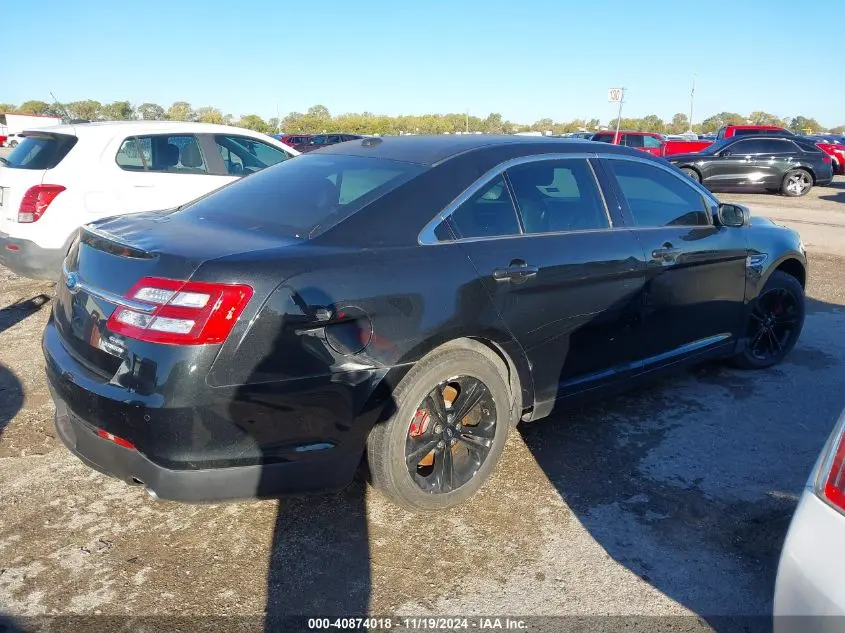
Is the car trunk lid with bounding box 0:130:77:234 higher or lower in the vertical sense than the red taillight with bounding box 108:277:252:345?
higher

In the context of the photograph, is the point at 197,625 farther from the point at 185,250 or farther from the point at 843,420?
the point at 843,420

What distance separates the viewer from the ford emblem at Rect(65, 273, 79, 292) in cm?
281

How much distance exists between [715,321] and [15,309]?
19.3ft

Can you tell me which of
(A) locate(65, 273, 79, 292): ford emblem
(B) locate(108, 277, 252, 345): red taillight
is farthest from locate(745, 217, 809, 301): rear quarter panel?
(A) locate(65, 273, 79, 292): ford emblem

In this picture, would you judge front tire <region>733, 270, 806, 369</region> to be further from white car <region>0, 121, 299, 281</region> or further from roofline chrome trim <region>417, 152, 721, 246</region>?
white car <region>0, 121, 299, 281</region>

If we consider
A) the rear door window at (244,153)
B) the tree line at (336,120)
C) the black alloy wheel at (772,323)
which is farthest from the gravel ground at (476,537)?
the tree line at (336,120)

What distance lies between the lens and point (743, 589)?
2.63 m

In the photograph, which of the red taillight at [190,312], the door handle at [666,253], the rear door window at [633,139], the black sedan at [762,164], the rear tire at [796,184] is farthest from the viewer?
the rear door window at [633,139]

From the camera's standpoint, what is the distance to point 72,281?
9.36 feet

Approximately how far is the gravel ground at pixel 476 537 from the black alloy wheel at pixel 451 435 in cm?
19

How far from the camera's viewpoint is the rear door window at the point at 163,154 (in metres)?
6.55

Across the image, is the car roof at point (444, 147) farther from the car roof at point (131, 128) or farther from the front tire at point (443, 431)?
the car roof at point (131, 128)

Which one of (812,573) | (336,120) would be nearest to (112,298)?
(812,573)

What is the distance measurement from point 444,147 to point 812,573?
247 centimetres
